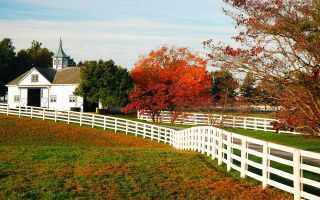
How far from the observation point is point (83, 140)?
30688mm

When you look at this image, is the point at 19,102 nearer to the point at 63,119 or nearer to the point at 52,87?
the point at 52,87

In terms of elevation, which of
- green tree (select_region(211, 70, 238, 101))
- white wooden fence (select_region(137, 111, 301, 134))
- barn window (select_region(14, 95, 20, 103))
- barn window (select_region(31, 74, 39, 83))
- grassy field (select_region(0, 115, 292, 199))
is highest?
barn window (select_region(31, 74, 39, 83))

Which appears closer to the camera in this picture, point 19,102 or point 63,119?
point 63,119

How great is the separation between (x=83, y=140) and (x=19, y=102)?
131 ft

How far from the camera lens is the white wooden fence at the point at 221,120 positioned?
125 feet

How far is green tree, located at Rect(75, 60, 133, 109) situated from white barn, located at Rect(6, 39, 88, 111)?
12.4 feet

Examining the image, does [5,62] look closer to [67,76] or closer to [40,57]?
[40,57]

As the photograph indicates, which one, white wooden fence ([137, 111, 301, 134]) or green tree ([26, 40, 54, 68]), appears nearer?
white wooden fence ([137, 111, 301, 134])

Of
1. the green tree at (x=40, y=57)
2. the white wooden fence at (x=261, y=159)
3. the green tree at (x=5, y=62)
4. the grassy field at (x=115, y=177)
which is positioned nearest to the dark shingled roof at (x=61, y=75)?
the green tree at (x=5, y=62)

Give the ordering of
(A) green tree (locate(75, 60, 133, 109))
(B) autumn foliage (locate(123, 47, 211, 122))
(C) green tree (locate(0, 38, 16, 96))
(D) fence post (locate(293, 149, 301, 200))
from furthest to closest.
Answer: (C) green tree (locate(0, 38, 16, 96)) < (A) green tree (locate(75, 60, 133, 109)) < (B) autumn foliage (locate(123, 47, 211, 122)) < (D) fence post (locate(293, 149, 301, 200))

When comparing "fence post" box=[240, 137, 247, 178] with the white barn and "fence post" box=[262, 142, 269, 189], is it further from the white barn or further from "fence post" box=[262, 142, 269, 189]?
the white barn

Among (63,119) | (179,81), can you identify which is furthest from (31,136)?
(179,81)

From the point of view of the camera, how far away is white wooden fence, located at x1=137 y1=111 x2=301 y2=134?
125 feet

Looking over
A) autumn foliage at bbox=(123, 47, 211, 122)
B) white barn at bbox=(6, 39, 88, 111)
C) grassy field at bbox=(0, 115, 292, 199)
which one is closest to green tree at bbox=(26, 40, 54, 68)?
white barn at bbox=(6, 39, 88, 111)
